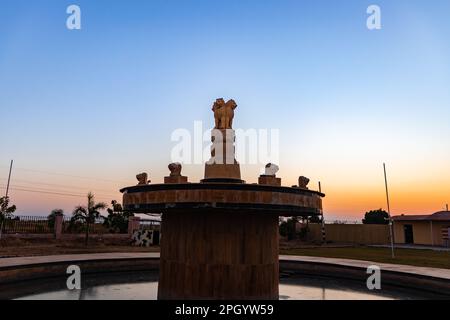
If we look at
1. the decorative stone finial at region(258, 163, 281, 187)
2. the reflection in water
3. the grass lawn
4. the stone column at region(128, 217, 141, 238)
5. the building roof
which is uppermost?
the building roof

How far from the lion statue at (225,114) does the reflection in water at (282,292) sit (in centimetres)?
527

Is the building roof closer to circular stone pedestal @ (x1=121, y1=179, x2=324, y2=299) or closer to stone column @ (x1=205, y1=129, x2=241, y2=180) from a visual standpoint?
circular stone pedestal @ (x1=121, y1=179, x2=324, y2=299)

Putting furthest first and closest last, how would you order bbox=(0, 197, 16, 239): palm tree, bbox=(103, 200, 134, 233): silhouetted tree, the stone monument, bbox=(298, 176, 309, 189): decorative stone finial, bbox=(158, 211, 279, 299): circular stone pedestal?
bbox=(103, 200, 134, 233): silhouetted tree
bbox=(0, 197, 16, 239): palm tree
bbox=(298, 176, 309, 189): decorative stone finial
bbox=(158, 211, 279, 299): circular stone pedestal
the stone monument

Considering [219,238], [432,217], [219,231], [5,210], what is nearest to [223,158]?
[219,231]

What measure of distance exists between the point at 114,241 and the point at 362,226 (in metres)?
28.7

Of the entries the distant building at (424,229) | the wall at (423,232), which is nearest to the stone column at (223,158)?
the distant building at (424,229)

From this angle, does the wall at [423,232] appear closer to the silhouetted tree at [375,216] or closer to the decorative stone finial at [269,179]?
the silhouetted tree at [375,216]

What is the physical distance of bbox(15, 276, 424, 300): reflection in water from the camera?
10.2m

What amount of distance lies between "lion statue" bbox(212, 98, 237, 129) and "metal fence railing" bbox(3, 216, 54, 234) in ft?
93.7

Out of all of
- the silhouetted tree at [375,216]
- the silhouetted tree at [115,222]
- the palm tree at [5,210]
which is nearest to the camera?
the palm tree at [5,210]

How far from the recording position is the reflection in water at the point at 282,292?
10.2 metres

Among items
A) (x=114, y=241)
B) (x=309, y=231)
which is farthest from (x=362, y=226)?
(x=114, y=241)

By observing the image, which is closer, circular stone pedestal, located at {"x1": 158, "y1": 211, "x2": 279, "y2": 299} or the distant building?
circular stone pedestal, located at {"x1": 158, "y1": 211, "x2": 279, "y2": 299}

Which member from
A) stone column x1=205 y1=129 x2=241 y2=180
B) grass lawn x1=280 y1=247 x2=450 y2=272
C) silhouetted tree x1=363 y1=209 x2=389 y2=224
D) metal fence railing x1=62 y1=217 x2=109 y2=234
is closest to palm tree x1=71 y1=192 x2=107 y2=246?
metal fence railing x1=62 y1=217 x2=109 y2=234
